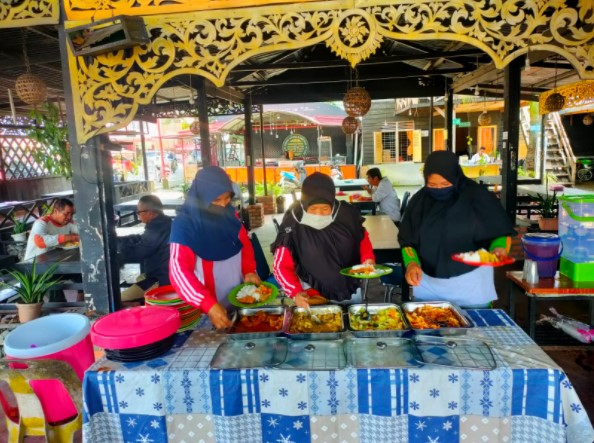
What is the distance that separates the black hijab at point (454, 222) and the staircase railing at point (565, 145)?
1495 centimetres

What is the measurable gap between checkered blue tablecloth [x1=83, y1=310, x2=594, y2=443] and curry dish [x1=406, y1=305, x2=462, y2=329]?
0.78ft

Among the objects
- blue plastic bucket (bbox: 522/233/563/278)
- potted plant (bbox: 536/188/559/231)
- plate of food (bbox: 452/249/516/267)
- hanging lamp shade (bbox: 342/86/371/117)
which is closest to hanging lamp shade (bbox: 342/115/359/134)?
hanging lamp shade (bbox: 342/86/371/117)

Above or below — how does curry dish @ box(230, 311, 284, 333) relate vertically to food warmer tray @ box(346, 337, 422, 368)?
above

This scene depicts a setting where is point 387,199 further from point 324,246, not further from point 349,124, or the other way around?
point 324,246

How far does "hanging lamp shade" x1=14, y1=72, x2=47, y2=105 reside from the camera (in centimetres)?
445

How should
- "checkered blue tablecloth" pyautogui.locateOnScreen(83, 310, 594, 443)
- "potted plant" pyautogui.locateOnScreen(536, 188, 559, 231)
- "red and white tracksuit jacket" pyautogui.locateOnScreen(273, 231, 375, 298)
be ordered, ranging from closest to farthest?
1. "checkered blue tablecloth" pyautogui.locateOnScreen(83, 310, 594, 443)
2. "red and white tracksuit jacket" pyautogui.locateOnScreen(273, 231, 375, 298)
3. "potted plant" pyautogui.locateOnScreen(536, 188, 559, 231)

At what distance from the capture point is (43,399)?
2002 millimetres

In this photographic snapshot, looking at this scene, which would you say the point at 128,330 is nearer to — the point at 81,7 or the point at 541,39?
the point at 81,7

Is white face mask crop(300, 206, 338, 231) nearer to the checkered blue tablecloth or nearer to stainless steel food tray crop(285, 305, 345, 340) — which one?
stainless steel food tray crop(285, 305, 345, 340)

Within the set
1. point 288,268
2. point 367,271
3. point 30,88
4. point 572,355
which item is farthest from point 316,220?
point 30,88

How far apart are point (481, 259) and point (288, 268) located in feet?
3.83

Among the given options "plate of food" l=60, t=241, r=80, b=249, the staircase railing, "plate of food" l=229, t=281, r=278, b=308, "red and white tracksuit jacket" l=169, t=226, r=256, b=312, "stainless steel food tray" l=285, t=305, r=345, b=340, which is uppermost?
the staircase railing

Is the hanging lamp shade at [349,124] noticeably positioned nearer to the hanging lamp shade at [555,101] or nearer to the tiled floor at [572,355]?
the hanging lamp shade at [555,101]

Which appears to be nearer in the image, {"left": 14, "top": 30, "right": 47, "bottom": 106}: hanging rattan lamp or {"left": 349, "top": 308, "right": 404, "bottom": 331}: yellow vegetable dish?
{"left": 349, "top": 308, "right": 404, "bottom": 331}: yellow vegetable dish
